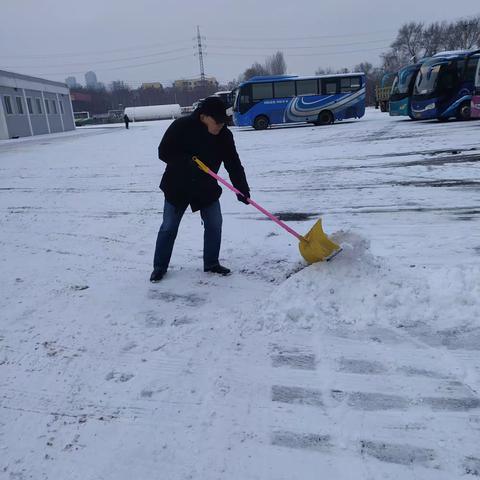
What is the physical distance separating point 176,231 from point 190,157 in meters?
0.71

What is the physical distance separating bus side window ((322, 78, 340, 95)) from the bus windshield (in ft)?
19.4

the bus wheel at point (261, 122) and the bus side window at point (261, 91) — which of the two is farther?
the bus wheel at point (261, 122)

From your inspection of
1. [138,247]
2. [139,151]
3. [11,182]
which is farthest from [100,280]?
[139,151]

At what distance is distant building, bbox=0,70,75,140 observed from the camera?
3152 centimetres

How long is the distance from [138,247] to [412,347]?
338 centimetres

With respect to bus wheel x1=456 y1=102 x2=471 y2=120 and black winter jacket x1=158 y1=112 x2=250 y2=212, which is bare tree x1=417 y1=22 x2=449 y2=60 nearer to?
bus wheel x1=456 y1=102 x2=471 y2=120

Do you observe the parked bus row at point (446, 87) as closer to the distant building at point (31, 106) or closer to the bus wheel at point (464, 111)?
the bus wheel at point (464, 111)

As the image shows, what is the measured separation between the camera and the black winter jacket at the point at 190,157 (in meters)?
3.71

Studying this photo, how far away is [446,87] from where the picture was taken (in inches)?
695

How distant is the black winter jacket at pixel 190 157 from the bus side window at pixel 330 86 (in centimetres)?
2158

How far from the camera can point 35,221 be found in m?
6.76

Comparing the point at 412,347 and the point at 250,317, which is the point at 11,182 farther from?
the point at 412,347

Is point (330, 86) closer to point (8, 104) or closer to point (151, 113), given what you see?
point (8, 104)

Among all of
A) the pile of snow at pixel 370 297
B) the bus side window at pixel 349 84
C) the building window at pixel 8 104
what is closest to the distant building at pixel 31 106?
the building window at pixel 8 104
